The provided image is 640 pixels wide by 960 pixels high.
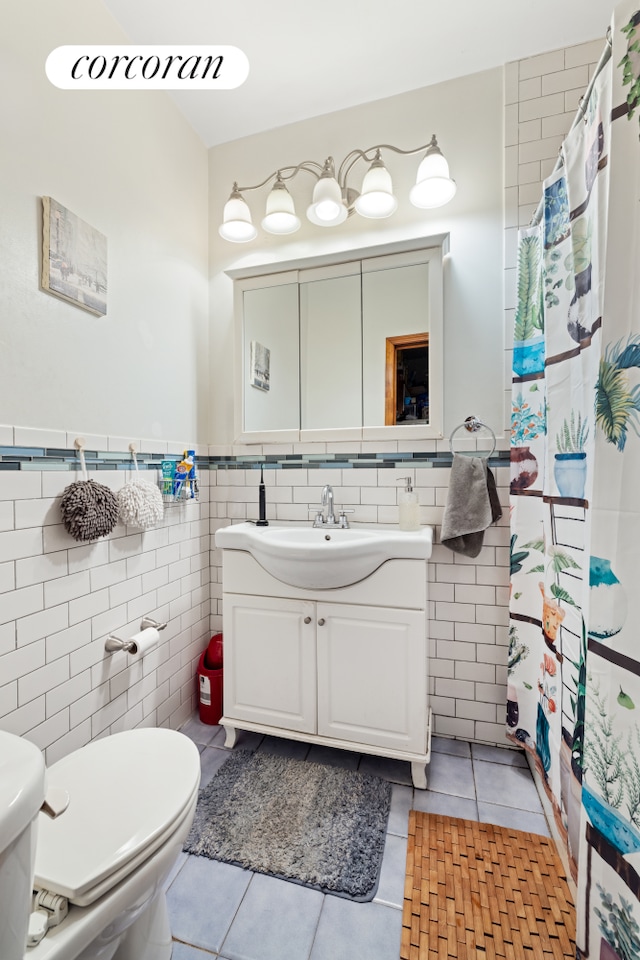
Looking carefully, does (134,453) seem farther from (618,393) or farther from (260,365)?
(618,393)

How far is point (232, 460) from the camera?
2031 millimetres

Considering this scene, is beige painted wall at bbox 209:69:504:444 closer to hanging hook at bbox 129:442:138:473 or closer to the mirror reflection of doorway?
the mirror reflection of doorway

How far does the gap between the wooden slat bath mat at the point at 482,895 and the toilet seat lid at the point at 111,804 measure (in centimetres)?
68

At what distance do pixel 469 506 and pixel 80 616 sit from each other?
4.53 ft

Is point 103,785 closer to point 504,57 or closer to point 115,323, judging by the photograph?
point 115,323

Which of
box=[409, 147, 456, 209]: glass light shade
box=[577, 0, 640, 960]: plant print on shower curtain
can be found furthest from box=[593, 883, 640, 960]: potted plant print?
box=[409, 147, 456, 209]: glass light shade

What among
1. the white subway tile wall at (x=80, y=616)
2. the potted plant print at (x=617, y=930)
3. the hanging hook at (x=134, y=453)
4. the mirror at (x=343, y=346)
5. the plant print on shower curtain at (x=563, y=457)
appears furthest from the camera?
the mirror at (x=343, y=346)

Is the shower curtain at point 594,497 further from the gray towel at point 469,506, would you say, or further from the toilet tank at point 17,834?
the toilet tank at point 17,834

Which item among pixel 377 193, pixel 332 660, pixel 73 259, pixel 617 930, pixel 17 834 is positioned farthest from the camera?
pixel 377 193

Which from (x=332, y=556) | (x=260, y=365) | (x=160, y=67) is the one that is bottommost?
(x=332, y=556)

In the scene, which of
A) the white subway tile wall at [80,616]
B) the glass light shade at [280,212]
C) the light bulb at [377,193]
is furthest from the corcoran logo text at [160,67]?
the white subway tile wall at [80,616]

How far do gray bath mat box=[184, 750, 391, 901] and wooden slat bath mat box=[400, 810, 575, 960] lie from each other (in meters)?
0.13

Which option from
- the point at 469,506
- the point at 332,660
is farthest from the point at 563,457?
the point at 332,660

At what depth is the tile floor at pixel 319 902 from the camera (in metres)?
1.00
